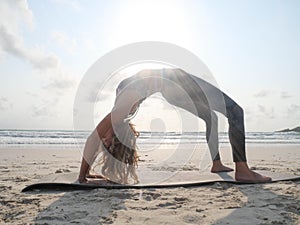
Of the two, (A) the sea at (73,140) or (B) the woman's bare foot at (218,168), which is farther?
(A) the sea at (73,140)

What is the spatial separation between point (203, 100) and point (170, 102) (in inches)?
16.2

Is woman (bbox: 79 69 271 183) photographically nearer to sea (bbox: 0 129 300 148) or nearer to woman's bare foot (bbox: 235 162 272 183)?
woman's bare foot (bbox: 235 162 272 183)

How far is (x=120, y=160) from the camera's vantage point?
12.0 ft

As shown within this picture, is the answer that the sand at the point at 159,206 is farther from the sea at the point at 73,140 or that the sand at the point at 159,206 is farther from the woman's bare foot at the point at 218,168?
the sea at the point at 73,140

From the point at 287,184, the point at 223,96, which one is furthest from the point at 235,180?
the point at 223,96

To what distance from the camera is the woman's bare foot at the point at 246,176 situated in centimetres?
354

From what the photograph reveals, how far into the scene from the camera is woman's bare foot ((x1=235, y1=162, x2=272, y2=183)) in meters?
3.54

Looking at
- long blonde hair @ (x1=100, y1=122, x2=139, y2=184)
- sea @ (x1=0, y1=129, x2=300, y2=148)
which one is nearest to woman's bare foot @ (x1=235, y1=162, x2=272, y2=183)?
long blonde hair @ (x1=100, y1=122, x2=139, y2=184)

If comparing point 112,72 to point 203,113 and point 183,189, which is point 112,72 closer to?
point 203,113

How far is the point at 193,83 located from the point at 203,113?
23.0 inches

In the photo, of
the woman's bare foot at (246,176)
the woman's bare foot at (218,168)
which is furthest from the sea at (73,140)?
the woman's bare foot at (246,176)

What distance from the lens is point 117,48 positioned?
412 centimetres

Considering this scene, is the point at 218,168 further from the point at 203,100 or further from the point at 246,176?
the point at 203,100

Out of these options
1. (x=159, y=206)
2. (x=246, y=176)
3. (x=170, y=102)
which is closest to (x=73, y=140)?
(x=170, y=102)
